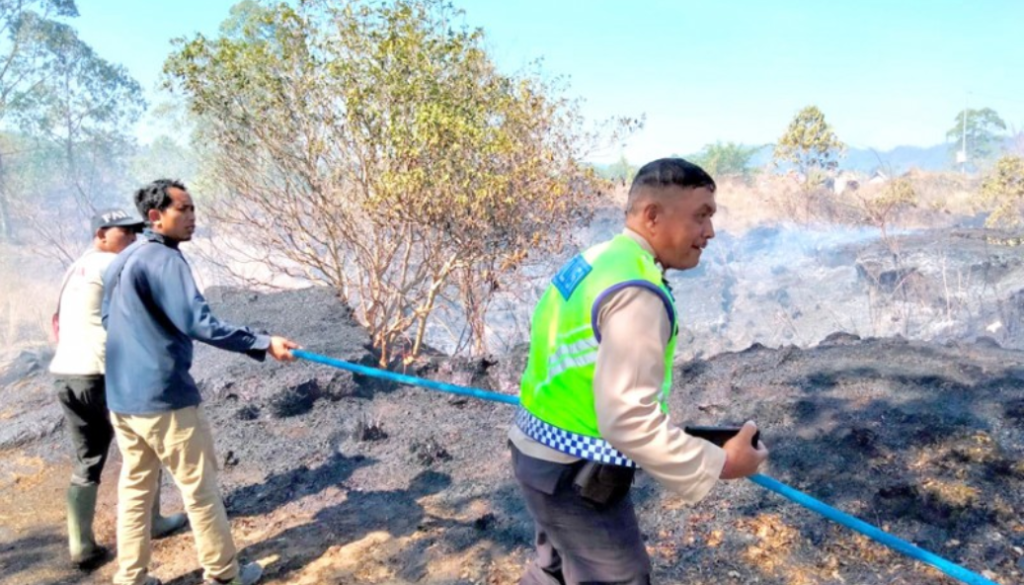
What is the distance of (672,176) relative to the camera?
1.65 m

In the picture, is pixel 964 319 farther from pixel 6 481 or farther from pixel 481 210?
pixel 6 481

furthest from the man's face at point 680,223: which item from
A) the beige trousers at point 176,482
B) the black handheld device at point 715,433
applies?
the beige trousers at point 176,482

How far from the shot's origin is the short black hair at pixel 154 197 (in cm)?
274

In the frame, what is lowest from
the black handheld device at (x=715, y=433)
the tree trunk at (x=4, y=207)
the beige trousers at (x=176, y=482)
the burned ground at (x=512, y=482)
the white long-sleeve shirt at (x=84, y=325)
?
the burned ground at (x=512, y=482)

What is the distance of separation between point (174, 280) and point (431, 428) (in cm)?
293

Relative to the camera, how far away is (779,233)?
88.0 ft

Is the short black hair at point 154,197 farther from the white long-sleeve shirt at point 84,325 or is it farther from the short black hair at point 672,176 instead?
the short black hair at point 672,176

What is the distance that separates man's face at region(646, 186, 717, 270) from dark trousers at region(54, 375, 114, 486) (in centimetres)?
296

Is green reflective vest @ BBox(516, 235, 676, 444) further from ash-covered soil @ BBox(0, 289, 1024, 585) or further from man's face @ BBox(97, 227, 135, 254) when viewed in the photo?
man's face @ BBox(97, 227, 135, 254)

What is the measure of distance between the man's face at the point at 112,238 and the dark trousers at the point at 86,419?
653 mm

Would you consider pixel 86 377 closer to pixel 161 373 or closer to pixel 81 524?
pixel 81 524

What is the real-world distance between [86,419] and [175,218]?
1.32 meters

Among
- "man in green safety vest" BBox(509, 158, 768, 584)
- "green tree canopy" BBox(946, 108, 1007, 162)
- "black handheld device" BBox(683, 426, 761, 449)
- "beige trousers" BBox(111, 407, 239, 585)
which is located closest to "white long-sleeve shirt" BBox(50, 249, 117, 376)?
"beige trousers" BBox(111, 407, 239, 585)

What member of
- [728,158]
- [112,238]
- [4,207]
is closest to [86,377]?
[112,238]
